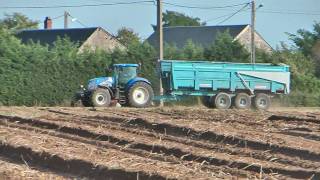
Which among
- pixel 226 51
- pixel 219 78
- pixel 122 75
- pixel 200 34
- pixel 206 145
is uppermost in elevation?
pixel 200 34

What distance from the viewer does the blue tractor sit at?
28.1m

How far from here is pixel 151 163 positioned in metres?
9.96

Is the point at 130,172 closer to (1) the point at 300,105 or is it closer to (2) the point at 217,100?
(2) the point at 217,100

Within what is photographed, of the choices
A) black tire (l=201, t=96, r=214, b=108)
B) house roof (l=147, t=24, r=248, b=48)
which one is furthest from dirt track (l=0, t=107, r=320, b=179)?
house roof (l=147, t=24, r=248, b=48)

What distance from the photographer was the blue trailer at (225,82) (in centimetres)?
2956

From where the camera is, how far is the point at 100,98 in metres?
28.0

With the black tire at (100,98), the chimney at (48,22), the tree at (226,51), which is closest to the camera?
the black tire at (100,98)

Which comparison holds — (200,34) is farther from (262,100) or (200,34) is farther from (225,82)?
(225,82)

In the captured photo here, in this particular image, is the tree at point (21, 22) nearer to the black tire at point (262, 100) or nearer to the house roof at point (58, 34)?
the house roof at point (58, 34)

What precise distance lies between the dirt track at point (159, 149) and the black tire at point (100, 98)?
387 inches

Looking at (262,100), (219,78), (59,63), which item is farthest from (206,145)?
(59,63)

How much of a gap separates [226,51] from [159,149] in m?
25.4

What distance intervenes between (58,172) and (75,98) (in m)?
19.9

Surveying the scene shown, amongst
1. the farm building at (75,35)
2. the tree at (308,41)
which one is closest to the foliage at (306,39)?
the tree at (308,41)
